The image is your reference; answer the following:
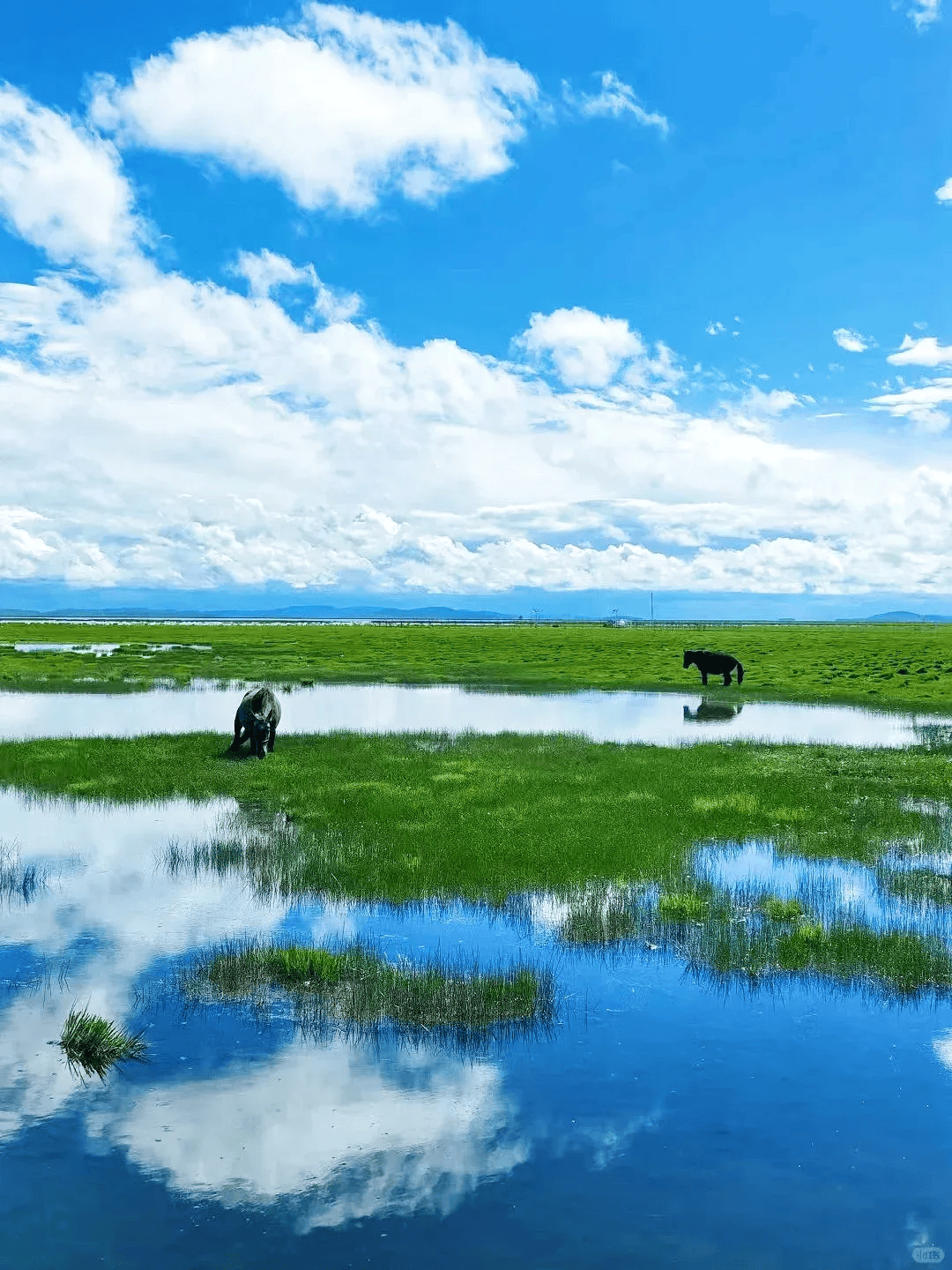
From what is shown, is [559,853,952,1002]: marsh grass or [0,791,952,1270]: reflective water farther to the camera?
[559,853,952,1002]: marsh grass

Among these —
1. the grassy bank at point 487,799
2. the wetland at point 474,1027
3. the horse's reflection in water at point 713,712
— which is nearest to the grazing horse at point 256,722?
the grassy bank at point 487,799

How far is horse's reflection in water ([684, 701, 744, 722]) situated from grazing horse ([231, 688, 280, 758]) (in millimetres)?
16971

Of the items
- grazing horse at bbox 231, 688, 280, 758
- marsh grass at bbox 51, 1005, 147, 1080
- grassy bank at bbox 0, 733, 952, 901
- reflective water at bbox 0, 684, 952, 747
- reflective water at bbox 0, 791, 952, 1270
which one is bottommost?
reflective water at bbox 0, 791, 952, 1270

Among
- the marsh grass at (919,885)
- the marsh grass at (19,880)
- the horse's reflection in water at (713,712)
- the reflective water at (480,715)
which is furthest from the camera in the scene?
the horse's reflection in water at (713,712)

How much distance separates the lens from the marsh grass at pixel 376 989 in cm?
1058

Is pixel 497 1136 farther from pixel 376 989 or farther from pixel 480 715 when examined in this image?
pixel 480 715

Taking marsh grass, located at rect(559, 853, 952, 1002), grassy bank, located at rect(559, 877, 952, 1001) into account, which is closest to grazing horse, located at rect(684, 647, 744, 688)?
marsh grass, located at rect(559, 853, 952, 1002)

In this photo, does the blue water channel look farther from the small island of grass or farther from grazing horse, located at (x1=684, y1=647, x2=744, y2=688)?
grazing horse, located at (x1=684, y1=647, x2=744, y2=688)

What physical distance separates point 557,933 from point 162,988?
5.00 meters

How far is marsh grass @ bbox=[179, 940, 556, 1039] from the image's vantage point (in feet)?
34.7

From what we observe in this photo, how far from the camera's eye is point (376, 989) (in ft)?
37.1

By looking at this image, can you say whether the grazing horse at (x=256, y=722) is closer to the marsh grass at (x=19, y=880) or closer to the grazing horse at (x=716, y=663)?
the marsh grass at (x=19, y=880)

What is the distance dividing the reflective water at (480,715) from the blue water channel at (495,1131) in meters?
21.2

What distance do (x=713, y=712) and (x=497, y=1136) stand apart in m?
34.5
